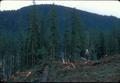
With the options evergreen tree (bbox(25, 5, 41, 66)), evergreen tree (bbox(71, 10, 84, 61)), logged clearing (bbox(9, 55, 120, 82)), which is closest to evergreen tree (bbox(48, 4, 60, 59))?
evergreen tree (bbox(25, 5, 41, 66))

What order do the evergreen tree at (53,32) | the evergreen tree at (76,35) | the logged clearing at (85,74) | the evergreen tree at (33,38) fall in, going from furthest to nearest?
the evergreen tree at (76,35), the evergreen tree at (53,32), the evergreen tree at (33,38), the logged clearing at (85,74)

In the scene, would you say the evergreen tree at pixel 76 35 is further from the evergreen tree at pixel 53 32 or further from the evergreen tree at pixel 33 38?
the evergreen tree at pixel 33 38

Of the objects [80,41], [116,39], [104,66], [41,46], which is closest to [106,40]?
[116,39]

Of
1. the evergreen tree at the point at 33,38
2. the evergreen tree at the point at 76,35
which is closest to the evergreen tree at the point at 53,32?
the evergreen tree at the point at 33,38

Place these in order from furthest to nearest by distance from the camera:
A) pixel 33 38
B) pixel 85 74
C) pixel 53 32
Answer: pixel 53 32 < pixel 33 38 < pixel 85 74

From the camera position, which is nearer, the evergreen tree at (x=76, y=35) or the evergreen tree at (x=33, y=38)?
the evergreen tree at (x=33, y=38)

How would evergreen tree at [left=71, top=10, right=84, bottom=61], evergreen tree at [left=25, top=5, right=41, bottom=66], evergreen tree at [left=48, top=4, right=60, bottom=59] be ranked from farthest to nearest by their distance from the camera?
evergreen tree at [left=71, top=10, right=84, bottom=61] → evergreen tree at [left=48, top=4, right=60, bottom=59] → evergreen tree at [left=25, top=5, right=41, bottom=66]

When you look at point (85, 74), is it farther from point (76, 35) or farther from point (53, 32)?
point (76, 35)

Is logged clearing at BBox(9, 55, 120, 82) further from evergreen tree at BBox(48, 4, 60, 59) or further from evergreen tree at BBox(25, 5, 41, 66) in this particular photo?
evergreen tree at BBox(25, 5, 41, 66)

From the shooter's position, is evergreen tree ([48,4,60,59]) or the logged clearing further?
evergreen tree ([48,4,60,59])

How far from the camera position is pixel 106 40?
110 metres

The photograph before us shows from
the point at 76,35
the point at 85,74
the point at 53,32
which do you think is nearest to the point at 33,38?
the point at 53,32

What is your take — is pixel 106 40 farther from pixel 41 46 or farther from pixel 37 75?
pixel 37 75

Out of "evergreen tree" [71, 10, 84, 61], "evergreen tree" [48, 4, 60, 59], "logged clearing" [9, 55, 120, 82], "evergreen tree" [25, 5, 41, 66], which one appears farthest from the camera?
"evergreen tree" [71, 10, 84, 61]
